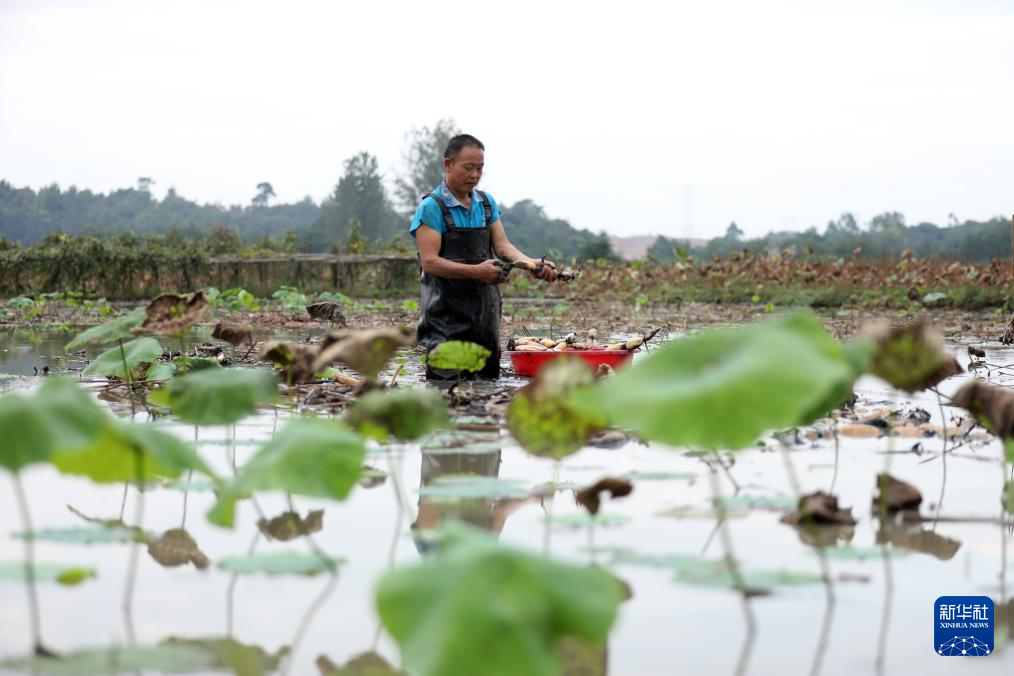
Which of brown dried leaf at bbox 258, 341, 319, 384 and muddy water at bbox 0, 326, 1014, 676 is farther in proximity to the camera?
brown dried leaf at bbox 258, 341, 319, 384

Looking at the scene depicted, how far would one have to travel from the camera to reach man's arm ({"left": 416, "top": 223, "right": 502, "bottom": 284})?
585 cm

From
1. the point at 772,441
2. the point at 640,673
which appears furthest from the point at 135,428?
the point at 772,441

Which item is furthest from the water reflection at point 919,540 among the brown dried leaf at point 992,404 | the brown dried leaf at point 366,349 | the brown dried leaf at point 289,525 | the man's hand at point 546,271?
the man's hand at point 546,271

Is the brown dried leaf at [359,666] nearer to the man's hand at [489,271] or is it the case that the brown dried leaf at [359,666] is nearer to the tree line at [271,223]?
the man's hand at [489,271]

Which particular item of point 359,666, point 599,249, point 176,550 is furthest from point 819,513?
point 599,249

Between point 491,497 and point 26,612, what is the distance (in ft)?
4.41

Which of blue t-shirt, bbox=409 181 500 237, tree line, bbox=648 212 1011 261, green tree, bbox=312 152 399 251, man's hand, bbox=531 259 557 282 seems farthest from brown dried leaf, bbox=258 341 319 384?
green tree, bbox=312 152 399 251

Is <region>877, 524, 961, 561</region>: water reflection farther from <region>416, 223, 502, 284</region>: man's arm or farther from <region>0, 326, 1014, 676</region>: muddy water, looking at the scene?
<region>416, 223, 502, 284</region>: man's arm

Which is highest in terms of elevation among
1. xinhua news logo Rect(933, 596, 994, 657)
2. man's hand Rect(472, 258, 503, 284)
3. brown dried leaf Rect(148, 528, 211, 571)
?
man's hand Rect(472, 258, 503, 284)

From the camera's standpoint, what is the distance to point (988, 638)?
76.8 inches

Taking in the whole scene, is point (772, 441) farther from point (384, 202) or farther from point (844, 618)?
point (384, 202)

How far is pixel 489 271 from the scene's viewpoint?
5.83 m

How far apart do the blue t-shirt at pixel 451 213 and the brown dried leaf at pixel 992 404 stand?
3720 mm

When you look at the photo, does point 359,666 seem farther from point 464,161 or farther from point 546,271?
point 464,161
